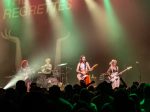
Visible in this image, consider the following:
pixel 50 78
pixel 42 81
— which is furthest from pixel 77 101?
pixel 42 81

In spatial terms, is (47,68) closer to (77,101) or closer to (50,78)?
(50,78)

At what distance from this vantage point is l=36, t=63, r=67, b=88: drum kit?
1800 cm

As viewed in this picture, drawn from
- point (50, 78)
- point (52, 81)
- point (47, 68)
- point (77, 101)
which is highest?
point (47, 68)

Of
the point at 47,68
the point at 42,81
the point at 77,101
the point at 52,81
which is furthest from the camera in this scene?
the point at 47,68

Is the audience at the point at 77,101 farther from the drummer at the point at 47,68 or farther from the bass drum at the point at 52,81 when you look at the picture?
the drummer at the point at 47,68

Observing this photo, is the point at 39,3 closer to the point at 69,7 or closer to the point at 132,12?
the point at 69,7

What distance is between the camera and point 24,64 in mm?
18438

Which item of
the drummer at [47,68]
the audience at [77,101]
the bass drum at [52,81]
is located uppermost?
the drummer at [47,68]

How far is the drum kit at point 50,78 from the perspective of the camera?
Result: 1800 cm

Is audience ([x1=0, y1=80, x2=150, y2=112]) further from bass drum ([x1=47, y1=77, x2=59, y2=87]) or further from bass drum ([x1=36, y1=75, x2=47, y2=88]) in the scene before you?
bass drum ([x1=36, y1=75, x2=47, y2=88])

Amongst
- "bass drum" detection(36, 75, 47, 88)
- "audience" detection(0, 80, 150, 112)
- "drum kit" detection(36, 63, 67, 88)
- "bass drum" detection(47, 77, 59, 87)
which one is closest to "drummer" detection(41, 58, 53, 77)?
"drum kit" detection(36, 63, 67, 88)

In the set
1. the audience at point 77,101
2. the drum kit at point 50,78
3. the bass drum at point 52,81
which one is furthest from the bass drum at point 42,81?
the audience at point 77,101

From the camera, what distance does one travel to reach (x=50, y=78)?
1816 cm

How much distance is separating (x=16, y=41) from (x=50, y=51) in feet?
7.00
